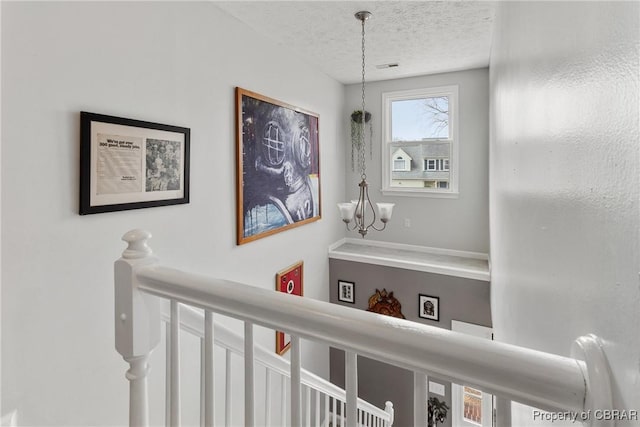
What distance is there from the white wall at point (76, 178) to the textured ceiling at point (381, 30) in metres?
0.46

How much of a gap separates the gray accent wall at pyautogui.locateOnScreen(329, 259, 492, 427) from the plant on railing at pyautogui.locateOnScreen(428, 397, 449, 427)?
74mm

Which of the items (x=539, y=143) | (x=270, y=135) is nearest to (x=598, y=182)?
(x=539, y=143)

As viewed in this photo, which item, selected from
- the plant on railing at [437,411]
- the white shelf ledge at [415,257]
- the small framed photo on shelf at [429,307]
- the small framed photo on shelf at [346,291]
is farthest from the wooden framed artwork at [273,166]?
the plant on railing at [437,411]

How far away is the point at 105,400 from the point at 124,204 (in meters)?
1.02

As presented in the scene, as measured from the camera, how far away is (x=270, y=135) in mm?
3037

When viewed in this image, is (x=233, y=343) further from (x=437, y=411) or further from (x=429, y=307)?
(x=437, y=411)

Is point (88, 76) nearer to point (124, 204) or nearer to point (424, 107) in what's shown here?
point (124, 204)

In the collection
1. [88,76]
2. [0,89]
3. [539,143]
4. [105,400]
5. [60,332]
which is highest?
[88,76]

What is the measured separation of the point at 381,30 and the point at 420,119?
1.74 meters

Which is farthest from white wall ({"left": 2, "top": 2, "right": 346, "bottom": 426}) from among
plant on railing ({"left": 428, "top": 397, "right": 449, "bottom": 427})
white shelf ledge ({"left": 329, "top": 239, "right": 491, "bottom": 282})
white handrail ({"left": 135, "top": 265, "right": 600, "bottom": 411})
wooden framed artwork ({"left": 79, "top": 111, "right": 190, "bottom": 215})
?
plant on railing ({"left": 428, "top": 397, "right": 449, "bottom": 427})

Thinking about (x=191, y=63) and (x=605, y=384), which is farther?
(x=191, y=63)

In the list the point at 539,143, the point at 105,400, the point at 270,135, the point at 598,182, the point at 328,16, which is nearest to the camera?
the point at 598,182

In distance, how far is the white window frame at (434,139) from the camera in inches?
163

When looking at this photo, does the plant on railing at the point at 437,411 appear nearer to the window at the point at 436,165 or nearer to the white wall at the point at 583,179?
the window at the point at 436,165
